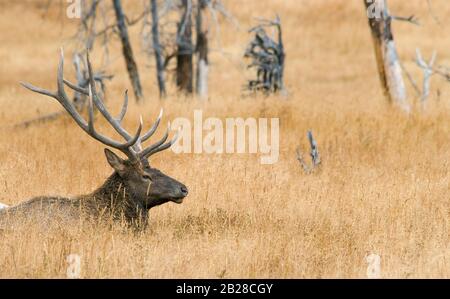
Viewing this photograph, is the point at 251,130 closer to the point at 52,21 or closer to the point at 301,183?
the point at 301,183

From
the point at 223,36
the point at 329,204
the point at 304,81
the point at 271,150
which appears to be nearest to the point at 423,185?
the point at 329,204

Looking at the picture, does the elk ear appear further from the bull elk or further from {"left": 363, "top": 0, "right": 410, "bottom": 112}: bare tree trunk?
{"left": 363, "top": 0, "right": 410, "bottom": 112}: bare tree trunk

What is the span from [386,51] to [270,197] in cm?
608

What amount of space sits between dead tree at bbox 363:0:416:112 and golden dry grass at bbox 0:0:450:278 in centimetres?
29

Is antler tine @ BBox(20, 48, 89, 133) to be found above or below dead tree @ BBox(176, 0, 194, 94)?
below

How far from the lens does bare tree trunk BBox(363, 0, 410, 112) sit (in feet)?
44.1

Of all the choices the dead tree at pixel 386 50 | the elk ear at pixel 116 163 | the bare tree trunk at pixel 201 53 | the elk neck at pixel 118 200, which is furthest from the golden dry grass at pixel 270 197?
the bare tree trunk at pixel 201 53

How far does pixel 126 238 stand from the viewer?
22.1 ft

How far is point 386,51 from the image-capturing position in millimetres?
13742

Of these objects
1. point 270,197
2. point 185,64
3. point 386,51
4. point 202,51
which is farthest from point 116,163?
point 202,51

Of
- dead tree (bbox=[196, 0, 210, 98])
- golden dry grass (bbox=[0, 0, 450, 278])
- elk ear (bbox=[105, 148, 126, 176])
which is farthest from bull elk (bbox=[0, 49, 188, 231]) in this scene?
dead tree (bbox=[196, 0, 210, 98])

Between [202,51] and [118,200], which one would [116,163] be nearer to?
[118,200]

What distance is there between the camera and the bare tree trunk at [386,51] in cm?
1345

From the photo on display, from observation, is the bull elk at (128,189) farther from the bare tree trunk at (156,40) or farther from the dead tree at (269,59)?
the bare tree trunk at (156,40)
